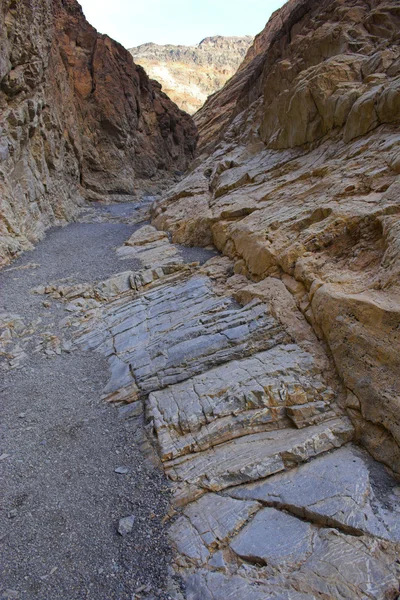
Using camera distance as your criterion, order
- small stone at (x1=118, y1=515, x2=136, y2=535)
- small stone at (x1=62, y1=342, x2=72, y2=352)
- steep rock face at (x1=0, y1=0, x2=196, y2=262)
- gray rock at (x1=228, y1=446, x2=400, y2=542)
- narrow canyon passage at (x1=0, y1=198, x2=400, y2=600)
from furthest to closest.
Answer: steep rock face at (x1=0, y1=0, x2=196, y2=262), small stone at (x1=62, y1=342, x2=72, y2=352), small stone at (x1=118, y1=515, x2=136, y2=535), gray rock at (x1=228, y1=446, x2=400, y2=542), narrow canyon passage at (x1=0, y1=198, x2=400, y2=600)

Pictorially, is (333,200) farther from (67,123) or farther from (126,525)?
(67,123)

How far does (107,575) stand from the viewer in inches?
154

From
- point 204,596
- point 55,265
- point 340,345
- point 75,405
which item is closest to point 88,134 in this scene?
point 55,265

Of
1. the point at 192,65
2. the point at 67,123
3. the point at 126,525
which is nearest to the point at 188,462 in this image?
the point at 126,525

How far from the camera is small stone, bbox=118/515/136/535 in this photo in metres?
4.37

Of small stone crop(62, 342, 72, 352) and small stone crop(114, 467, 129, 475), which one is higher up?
small stone crop(62, 342, 72, 352)

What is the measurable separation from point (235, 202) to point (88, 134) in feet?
66.0

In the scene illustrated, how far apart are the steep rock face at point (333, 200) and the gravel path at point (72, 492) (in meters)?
3.64

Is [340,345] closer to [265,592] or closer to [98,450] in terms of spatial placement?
[265,592]

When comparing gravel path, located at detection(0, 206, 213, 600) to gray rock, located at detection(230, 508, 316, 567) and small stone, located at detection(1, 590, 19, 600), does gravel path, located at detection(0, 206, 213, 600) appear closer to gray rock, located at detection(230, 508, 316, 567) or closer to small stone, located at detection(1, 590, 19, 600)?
small stone, located at detection(1, 590, 19, 600)

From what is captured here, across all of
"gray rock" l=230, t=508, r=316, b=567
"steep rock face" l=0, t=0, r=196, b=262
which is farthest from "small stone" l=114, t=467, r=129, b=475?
"steep rock face" l=0, t=0, r=196, b=262

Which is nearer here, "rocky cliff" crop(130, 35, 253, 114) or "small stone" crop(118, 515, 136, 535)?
"small stone" crop(118, 515, 136, 535)

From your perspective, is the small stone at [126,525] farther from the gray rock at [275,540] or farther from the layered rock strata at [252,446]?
the gray rock at [275,540]

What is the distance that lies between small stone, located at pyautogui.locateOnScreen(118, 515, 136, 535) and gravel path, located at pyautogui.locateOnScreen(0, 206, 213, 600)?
6 cm
